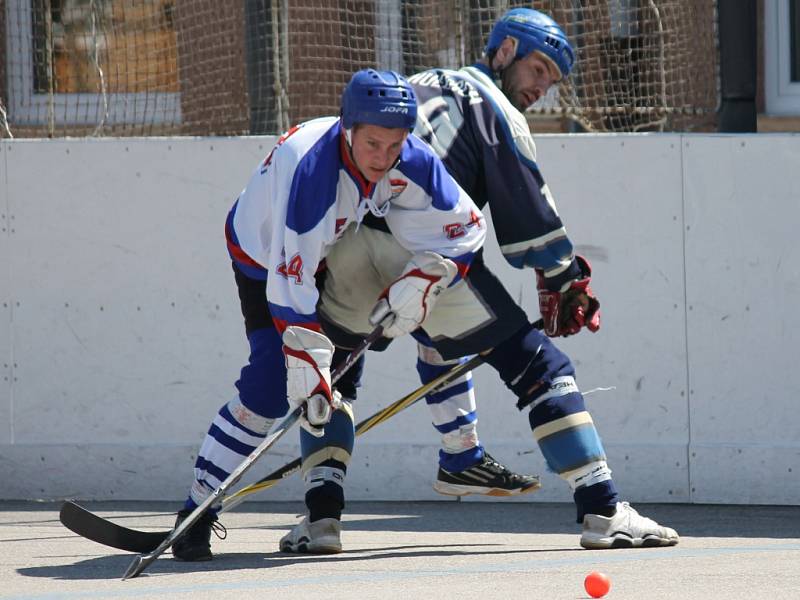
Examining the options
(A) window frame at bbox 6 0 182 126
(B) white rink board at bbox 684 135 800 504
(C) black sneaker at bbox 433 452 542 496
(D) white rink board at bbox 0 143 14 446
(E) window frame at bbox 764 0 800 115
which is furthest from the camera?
(E) window frame at bbox 764 0 800 115

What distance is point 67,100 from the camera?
24.0 ft

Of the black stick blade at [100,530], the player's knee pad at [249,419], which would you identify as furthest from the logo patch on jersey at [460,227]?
the black stick blade at [100,530]

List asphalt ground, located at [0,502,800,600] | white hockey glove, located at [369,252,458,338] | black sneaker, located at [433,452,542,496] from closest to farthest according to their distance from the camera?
asphalt ground, located at [0,502,800,600] < white hockey glove, located at [369,252,458,338] < black sneaker, located at [433,452,542,496]

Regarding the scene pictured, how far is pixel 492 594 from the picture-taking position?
13.3ft

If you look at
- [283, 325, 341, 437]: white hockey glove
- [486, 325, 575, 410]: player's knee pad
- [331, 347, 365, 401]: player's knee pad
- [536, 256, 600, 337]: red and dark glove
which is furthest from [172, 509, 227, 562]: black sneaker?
[536, 256, 600, 337]: red and dark glove

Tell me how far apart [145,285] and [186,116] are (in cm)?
122

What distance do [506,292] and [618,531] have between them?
2.65 feet

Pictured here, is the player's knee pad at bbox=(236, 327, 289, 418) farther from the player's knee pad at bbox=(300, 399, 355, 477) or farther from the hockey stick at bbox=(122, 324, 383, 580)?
the player's knee pad at bbox=(300, 399, 355, 477)

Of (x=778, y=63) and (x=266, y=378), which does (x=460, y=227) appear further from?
(x=778, y=63)

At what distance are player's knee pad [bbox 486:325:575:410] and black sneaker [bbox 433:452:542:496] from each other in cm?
55

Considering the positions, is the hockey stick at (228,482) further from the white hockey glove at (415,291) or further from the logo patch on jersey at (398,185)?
the logo patch on jersey at (398,185)

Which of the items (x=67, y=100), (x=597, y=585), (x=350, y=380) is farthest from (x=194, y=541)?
(x=67, y=100)

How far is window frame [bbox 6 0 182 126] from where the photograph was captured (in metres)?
7.20

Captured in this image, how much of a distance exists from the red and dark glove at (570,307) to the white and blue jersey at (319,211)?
411 mm
